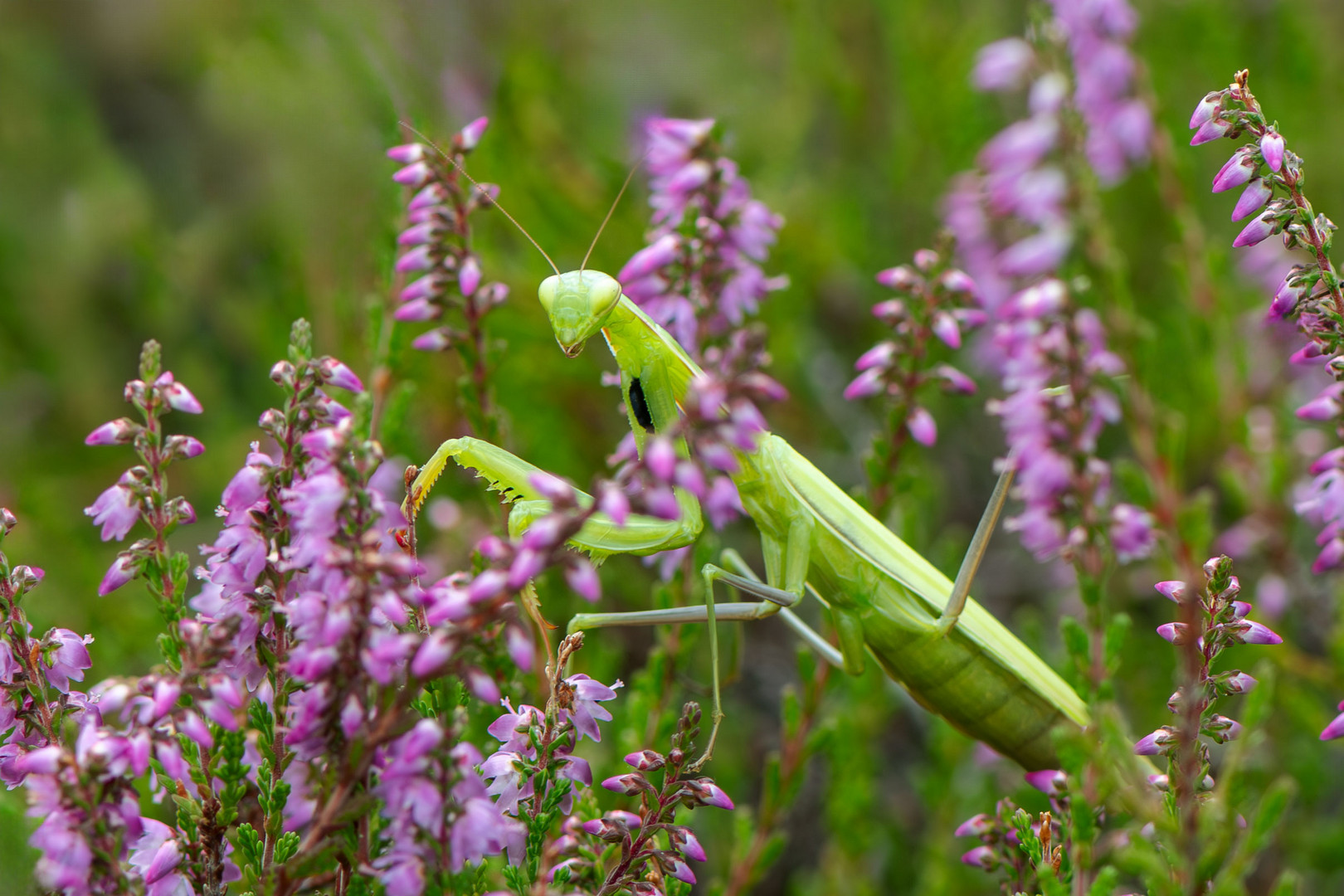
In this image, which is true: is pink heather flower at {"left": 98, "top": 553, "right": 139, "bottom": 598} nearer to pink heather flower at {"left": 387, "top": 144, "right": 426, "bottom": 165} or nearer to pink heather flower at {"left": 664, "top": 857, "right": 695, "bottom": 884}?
pink heather flower at {"left": 664, "top": 857, "right": 695, "bottom": 884}

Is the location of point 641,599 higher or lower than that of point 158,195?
lower

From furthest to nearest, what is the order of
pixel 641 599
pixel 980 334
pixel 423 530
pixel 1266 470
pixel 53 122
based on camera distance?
1. pixel 53 122
2. pixel 980 334
3. pixel 423 530
4. pixel 641 599
5. pixel 1266 470

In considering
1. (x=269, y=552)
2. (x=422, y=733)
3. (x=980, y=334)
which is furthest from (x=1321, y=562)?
(x=980, y=334)

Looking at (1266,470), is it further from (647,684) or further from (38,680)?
(38,680)

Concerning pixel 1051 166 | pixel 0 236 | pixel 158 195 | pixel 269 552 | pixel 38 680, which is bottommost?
pixel 38 680

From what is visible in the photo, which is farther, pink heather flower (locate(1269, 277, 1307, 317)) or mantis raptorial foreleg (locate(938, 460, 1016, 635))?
mantis raptorial foreleg (locate(938, 460, 1016, 635))

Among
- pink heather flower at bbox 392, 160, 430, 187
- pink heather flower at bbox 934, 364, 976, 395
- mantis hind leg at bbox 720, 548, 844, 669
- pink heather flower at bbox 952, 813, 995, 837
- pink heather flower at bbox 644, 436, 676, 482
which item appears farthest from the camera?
mantis hind leg at bbox 720, 548, 844, 669

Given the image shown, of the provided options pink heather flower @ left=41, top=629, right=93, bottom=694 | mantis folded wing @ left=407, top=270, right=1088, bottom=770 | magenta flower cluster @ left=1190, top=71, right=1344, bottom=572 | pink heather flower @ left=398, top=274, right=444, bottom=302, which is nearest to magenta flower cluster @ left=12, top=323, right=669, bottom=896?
pink heather flower @ left=41, top=629, right=93, bottom=694

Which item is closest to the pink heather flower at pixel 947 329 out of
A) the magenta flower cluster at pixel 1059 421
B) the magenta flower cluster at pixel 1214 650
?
the magenta flower cluster at pixel 1059 421

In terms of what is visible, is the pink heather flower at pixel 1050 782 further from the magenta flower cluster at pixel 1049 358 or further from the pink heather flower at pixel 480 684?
the pink heather flower at pixel 480 684
